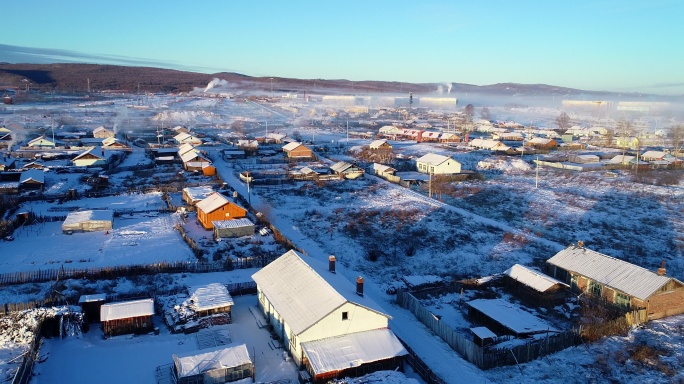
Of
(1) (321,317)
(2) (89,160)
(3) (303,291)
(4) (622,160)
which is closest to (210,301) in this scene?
(3) (303,291)

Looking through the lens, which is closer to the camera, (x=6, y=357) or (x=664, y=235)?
(x=6, y=357)

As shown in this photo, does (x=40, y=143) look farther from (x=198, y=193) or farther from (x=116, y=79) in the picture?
(x=116, y=79)

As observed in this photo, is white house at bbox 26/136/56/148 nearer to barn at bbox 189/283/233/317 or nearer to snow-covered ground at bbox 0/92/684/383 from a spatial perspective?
snow-covered ground at bbox 0/92/684/383

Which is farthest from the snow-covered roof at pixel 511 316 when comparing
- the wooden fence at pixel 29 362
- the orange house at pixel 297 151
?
the orange house at pixel 297 151

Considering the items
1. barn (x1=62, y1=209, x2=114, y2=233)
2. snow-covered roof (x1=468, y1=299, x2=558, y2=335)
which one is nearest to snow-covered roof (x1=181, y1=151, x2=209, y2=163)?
barn (x1=62, y1=209, x2=114, y2=233)

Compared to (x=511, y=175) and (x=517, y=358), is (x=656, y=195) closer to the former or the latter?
(x=511, y=175)

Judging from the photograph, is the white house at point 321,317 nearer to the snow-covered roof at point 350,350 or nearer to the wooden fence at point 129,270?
the snow-covered roof at point 350,350

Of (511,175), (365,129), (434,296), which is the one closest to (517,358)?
(434,296)
